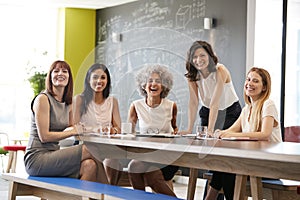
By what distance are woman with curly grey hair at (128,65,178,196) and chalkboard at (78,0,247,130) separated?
2.6 inches

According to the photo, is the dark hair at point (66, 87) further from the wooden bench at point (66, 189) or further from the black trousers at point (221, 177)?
the black trousers at point (221, 177)

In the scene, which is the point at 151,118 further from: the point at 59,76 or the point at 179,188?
the point at 179,188

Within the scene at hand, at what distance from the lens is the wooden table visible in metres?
3.41

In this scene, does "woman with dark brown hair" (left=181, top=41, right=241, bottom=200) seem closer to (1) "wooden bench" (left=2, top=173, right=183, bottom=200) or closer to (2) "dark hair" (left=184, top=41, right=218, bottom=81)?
(2) "dark hair" (left=184, top=41, right=218, bottom=81)

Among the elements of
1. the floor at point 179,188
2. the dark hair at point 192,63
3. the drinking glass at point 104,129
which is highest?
the dark hair at point 192,63

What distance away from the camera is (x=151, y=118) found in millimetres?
4938

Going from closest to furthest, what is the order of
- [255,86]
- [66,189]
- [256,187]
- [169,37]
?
[256,187]
[66,189]
[255,86]
[169,37]

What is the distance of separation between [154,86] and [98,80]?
417 mm

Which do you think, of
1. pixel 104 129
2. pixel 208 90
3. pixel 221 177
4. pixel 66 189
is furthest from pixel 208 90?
pixel 66 189

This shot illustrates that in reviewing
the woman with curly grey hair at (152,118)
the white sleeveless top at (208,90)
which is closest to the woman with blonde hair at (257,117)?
the white sleeveless top at (208,90)

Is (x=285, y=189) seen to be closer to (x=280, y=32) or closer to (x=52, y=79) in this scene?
(x=52, y=79)

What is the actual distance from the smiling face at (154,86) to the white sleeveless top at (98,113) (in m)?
0.36

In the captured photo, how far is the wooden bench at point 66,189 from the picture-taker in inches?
166

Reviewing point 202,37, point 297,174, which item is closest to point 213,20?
point 202,37
